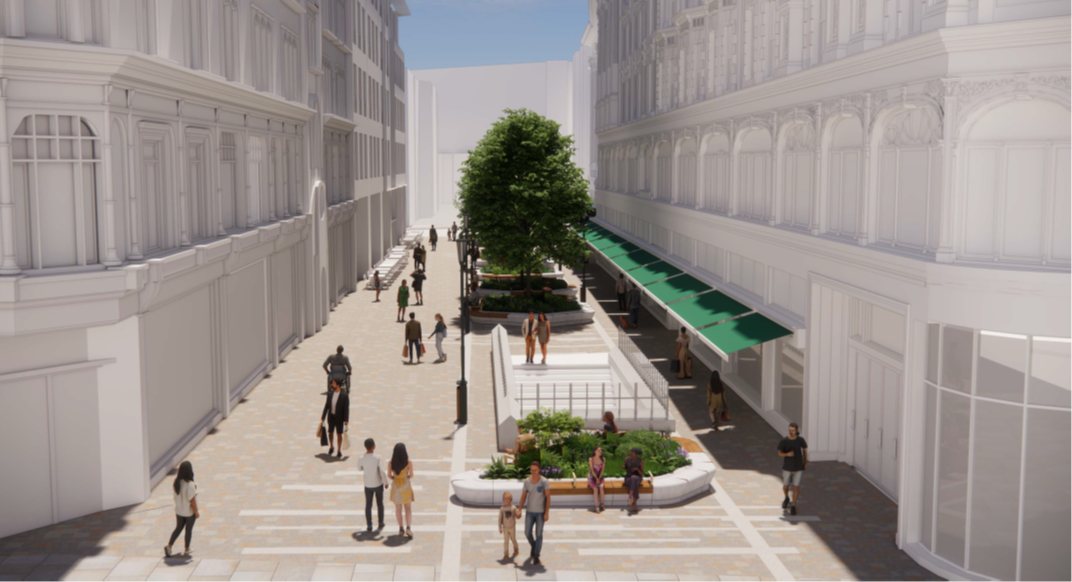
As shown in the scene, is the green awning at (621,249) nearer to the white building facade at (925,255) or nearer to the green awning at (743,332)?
the white building facade at (925,255)

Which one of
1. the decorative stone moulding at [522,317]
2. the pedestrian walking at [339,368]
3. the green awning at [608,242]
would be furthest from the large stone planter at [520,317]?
the pedestrian walking at [339,368]

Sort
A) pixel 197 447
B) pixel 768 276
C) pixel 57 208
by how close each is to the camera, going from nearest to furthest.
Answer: pixel 57 208 < pixel 197 447 < pixel 768 276

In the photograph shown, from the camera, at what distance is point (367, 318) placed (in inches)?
1598

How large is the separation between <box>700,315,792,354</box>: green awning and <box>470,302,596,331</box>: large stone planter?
1577cm

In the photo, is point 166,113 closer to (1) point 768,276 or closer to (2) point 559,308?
(1) point 768,276

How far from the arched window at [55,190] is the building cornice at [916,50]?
13.4 metres

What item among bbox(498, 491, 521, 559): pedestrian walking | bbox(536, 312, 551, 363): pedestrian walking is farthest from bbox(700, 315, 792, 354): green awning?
bbox(498, 491, 521, 559): pedestrian walking

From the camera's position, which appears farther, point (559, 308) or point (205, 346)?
point (559, 308)

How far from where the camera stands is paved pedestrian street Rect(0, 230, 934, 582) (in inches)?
573

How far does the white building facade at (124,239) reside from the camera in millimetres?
15305

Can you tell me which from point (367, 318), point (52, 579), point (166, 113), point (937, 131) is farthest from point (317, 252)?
point (937, 131)

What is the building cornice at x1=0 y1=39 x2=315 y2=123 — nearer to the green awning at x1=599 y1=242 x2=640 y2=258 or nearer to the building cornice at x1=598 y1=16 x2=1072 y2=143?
the building cornice at x1=598 y1=16 x2=1072 y2=143

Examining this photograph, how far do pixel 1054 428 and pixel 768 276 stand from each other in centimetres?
1086

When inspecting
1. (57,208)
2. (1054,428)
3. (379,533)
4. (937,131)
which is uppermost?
(937,131)
